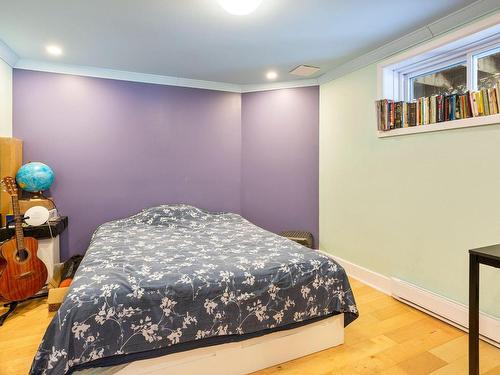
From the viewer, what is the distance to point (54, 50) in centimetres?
271

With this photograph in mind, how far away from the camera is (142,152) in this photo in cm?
340

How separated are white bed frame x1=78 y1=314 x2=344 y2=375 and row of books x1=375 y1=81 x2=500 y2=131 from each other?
1676 millimetres

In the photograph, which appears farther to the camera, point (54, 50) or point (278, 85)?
point (278, 85)

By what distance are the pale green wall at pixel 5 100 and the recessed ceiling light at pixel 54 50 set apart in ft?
1.43

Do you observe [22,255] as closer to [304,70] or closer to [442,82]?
[304,70]

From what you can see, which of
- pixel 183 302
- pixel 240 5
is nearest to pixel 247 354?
pixel 183 302

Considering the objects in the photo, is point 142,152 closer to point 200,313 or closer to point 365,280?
point 200,313

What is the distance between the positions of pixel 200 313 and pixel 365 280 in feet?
6.61

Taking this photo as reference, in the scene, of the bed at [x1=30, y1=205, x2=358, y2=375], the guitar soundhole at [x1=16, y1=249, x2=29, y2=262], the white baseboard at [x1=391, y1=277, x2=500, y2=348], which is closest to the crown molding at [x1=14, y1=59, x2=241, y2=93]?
the guitar soundhole at [x1=16, y1=249, x2=29, y2=262]

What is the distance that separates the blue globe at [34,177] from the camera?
270 cm

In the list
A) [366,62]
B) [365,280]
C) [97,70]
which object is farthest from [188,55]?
[365,280]

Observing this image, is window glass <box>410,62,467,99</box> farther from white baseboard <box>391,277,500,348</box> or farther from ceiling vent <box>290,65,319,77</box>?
white baseboard <box>391,277,500,348</box>

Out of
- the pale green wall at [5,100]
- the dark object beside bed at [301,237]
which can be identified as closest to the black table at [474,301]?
the dark object beside bed at [301,237]

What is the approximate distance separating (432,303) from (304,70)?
2542 mm
